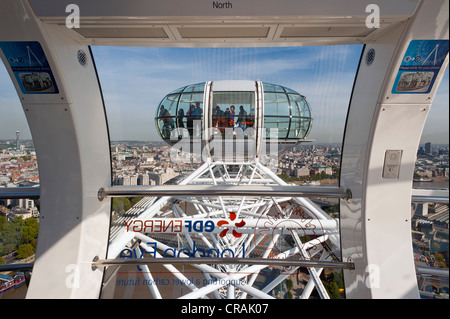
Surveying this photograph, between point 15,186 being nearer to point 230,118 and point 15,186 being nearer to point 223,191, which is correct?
point 223,191

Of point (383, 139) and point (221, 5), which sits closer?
point (221, 5)

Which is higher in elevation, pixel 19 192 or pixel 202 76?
pixel 202 76

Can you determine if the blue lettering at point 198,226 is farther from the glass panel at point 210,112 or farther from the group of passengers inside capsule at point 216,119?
the group of passengers inside capsule at point 216,119

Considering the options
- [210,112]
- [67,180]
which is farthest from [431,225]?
[67,180]

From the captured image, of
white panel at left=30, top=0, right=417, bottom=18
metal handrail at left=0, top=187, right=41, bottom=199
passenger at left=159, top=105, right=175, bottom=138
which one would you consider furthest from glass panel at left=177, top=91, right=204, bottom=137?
metal handrail at left=0, top=187, right=41, bottom=199

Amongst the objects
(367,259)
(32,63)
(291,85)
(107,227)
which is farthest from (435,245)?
(32,63)

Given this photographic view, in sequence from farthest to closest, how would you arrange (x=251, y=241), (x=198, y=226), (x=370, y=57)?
1. (x=251, y=241)
2. (x=198, y=226)
3. (x=370, y=57)

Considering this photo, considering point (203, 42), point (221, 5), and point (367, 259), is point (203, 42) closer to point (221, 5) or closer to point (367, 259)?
point (221, 5)
